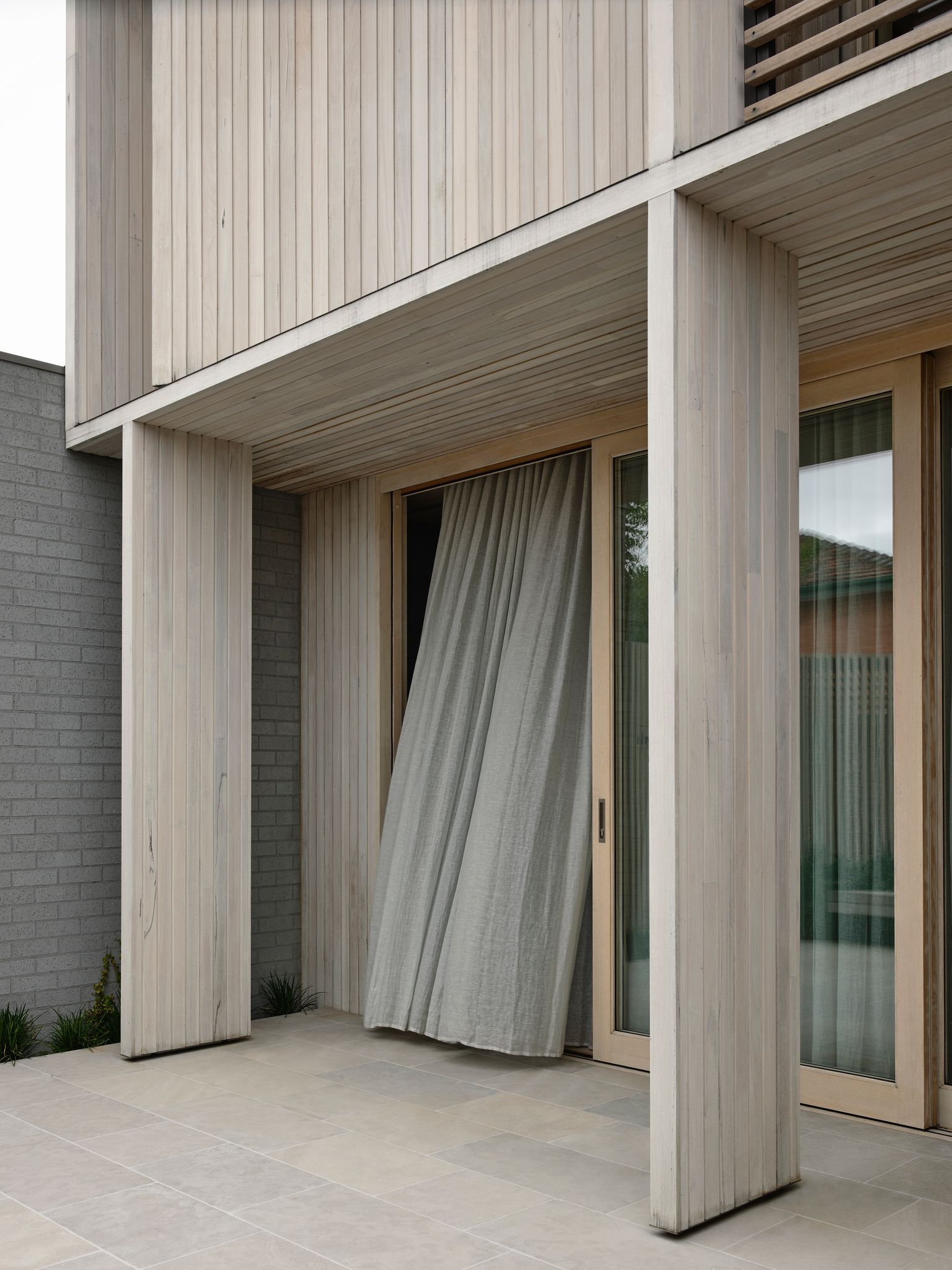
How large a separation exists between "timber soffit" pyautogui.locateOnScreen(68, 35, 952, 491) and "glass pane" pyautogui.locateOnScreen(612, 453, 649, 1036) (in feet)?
1.50

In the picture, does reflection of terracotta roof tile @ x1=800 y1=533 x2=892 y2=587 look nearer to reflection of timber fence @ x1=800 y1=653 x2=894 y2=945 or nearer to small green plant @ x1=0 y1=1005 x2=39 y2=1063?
reflection of timber fence @ x1=800 y1=653 x2=894 y2=945

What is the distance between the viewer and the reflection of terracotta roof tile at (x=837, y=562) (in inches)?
164

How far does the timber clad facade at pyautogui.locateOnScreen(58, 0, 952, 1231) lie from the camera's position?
3.08m

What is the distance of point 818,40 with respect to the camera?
288cm

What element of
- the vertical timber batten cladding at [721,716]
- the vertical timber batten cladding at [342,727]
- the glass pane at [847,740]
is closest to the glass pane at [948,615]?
the glass pane at [847,740]

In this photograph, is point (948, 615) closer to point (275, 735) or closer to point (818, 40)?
point (818, 40)

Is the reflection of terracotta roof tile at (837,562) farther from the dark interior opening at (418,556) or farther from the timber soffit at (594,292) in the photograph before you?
the dark interior opening at (418,556)

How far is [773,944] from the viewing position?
3334 millimetres

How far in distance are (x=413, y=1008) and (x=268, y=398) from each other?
269cm

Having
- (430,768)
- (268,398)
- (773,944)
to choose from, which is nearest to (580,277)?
(268,398)

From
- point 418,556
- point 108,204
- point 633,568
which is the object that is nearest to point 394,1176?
point 633,568

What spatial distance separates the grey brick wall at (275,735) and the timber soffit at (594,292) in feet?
2.60

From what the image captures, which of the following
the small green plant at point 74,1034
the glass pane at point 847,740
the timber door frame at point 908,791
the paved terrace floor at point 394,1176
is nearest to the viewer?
the paved terrace floor at point 394,1176

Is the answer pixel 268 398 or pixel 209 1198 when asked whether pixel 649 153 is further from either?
pixel 209 1198
